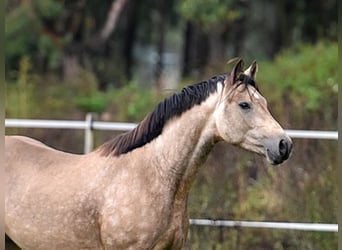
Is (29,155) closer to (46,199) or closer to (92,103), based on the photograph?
(46,199)

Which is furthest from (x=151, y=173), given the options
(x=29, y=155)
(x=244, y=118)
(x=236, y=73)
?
(x=29, y=155)

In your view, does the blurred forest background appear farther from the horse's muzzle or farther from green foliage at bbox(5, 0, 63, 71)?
the horse's muzzle

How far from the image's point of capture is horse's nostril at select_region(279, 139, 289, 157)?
13.2 feet

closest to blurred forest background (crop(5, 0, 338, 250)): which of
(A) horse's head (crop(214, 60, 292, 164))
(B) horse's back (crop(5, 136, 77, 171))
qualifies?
(B) horse's back (crop(5, 136, 77, 171))

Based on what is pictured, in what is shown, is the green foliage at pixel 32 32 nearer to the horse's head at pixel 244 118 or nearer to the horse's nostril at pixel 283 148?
the horse's head at pixel 244 118

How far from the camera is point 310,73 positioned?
11.1 m

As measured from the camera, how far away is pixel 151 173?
14.1ft

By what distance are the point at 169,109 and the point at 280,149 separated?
2.10ft

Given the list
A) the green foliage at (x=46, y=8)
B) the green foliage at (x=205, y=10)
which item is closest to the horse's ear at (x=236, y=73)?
the green foliage at (x=205, y=10)

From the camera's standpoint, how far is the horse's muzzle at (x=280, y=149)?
402cm

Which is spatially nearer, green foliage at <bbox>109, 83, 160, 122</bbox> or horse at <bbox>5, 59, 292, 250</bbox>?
horse at <bbox>5, 59, 292, 250</bbox>

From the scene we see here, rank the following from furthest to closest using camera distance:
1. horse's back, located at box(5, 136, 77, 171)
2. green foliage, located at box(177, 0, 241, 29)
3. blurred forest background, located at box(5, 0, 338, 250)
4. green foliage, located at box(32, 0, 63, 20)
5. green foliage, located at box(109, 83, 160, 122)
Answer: green foliage, located at box(32, 0, 63, 20) → green foliage, located at box(177, 0, 241, 29) → green foliage, located at box(109, 83, 160, 122) → blurred forest background, located at box(5, 0, 338, 250) → horse's back, located at box(5, 136, 77, 171)

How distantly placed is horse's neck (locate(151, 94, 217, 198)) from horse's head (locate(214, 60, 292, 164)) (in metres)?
0.07

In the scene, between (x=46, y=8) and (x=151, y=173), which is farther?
(x=46, y=8)
